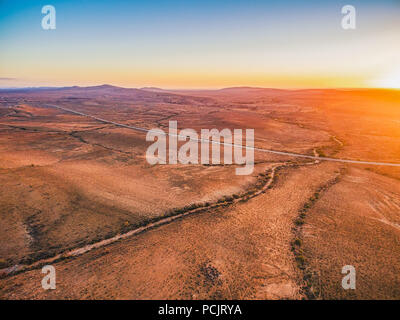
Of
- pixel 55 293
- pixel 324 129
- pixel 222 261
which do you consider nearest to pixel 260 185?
pixel 222 261

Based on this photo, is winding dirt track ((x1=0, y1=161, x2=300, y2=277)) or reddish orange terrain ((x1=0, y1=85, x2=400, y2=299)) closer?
reddish orange terrain ((x1=0, y1=85, x2=400, y2=299))

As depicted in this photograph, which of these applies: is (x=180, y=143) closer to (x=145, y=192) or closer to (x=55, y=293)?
(x=145, y=192)

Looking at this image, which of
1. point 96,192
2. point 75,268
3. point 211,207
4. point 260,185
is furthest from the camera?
point 260,185

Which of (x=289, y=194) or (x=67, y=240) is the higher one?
(x=289, y=194)

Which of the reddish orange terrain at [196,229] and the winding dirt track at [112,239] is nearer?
the reddish orange terrain at [196,229]

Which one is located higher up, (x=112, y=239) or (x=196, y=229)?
(x=196, y=229)

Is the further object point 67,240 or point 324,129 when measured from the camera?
point 324,129

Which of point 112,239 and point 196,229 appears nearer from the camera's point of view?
point 112,239
